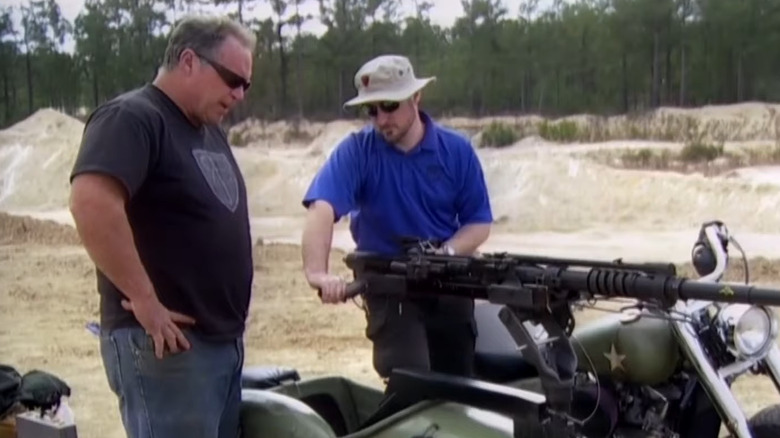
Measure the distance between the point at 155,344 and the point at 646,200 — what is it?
336 centimetres

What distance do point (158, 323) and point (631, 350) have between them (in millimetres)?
1209

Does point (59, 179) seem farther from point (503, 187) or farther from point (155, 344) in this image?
point (155, 344)

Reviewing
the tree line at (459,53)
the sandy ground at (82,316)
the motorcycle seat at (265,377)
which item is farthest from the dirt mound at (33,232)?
the motorcycle seat at (265,377)

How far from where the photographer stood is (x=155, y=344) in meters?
2.20

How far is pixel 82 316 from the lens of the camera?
6.42 meters

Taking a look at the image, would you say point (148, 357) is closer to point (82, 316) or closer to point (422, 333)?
point (422, 333)

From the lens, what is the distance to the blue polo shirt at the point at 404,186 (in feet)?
9.32

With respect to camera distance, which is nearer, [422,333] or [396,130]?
[422,333]

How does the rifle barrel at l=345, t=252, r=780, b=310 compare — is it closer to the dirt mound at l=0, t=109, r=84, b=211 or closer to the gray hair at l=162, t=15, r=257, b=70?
the gray hair at l=162, t=15, r=257, b=70

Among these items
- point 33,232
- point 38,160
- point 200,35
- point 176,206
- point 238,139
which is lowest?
point 33,232

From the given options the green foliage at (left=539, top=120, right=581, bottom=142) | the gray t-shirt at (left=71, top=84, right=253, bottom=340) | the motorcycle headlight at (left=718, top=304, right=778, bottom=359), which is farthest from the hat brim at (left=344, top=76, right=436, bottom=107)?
the green foliage at (left=539, top=120, right=581, bottom=142)

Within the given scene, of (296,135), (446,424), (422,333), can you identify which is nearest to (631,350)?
(422,333)

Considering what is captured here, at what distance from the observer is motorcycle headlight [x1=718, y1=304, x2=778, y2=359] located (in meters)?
2.85

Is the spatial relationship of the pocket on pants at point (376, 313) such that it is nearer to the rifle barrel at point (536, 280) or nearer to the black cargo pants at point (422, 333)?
the black cargo pants at point (422, 333)
